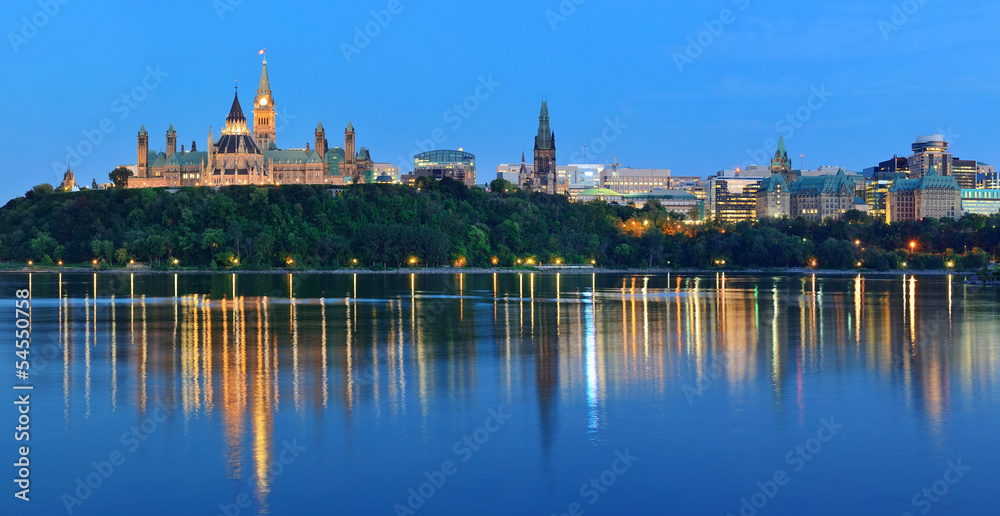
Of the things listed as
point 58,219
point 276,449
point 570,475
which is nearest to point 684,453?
point 570,475

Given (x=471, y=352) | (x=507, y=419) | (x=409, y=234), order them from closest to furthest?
(x=507, y=419) < (x=471, y=352) < (x=409, y=234)

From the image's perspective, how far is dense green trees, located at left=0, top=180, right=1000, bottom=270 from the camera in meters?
143

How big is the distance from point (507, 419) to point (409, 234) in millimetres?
118204

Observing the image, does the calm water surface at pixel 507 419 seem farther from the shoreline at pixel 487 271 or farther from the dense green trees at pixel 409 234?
the dense green trees at pixel 409 234

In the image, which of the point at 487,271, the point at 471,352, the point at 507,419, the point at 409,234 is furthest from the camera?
the point at 487,271

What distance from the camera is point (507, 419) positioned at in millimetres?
26297

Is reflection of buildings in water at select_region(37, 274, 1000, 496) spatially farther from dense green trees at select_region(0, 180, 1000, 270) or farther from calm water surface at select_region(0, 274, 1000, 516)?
dense green trees at select_region(0, 180, 1000, 270)

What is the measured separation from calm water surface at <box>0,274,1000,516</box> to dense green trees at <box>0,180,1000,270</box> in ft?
302

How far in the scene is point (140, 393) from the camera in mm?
29469

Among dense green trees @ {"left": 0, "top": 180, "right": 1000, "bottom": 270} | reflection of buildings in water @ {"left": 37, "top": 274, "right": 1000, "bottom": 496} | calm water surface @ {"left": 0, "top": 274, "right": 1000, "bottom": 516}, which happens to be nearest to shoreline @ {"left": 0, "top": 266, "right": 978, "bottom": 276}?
dense green trees @ {"left": 0, "top": 180, "right": 1000, "bottom": 270}

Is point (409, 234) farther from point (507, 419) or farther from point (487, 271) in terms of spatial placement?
point (507, 419)

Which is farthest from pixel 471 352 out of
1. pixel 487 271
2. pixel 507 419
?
pixel 487 271

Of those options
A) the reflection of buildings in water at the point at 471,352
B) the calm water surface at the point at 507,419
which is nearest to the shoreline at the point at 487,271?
the reflection of buildings in water at the point at 471,352

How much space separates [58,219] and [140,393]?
134 meters
